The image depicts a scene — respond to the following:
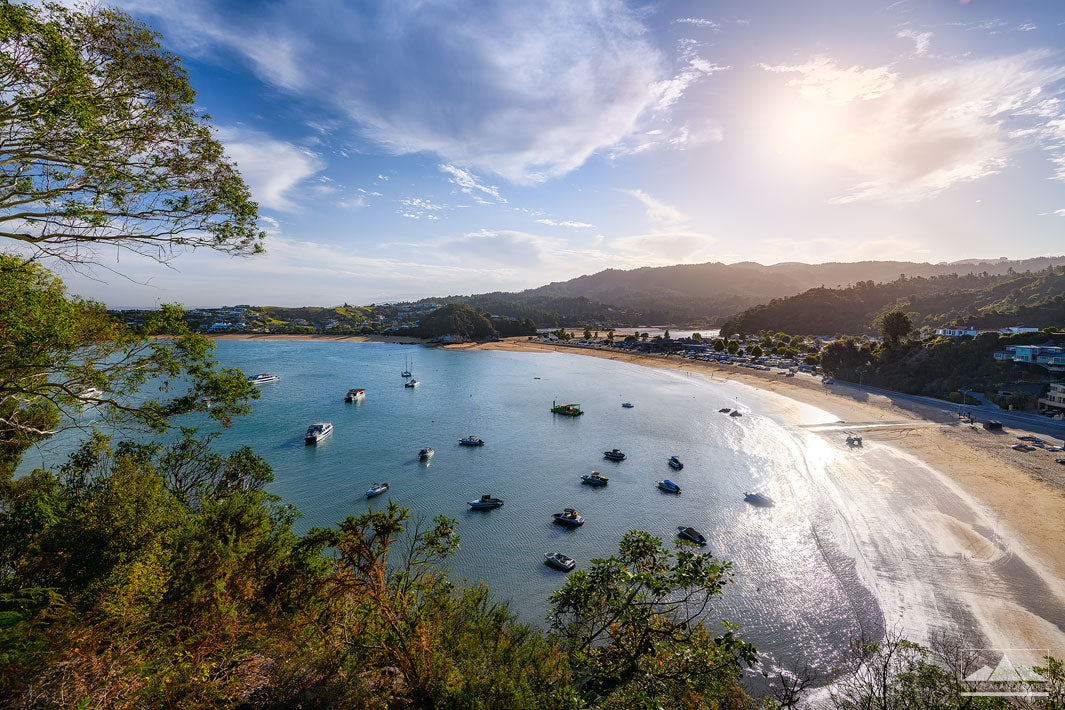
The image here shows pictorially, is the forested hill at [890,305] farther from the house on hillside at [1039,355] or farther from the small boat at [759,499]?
the small boat at [759,499]

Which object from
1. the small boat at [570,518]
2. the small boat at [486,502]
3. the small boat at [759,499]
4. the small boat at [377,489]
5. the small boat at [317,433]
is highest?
the small boat at [317,433]

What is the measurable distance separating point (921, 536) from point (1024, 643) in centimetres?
681

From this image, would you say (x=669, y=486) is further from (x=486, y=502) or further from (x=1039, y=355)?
(x=1039, y=355)

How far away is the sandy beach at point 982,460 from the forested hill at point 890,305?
54.5 meters

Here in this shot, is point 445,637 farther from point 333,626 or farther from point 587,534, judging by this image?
point 587,534

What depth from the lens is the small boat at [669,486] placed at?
25.7m

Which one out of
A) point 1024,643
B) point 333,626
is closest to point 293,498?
point 333,626

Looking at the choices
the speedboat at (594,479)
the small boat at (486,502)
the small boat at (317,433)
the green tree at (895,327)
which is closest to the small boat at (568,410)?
the speedboat at (594,479)

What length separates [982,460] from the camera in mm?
28250

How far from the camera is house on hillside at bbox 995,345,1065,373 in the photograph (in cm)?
4062

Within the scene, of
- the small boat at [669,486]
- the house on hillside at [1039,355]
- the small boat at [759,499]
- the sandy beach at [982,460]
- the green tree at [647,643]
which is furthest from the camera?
the house on hillside at [1039,355]

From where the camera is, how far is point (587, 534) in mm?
20656

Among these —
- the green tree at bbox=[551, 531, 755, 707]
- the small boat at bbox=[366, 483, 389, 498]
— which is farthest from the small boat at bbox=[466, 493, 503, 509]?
the green tree at bbox=[551, 531, 755, 707]

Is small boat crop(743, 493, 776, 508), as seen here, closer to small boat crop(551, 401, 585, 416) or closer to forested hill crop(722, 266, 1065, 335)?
small boat crop(551, 401, 585, 416)
